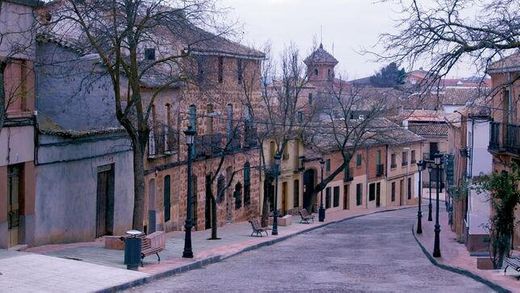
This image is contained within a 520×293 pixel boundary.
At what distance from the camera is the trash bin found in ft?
65.5

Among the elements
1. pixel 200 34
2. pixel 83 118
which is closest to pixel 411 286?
pixel 200 34

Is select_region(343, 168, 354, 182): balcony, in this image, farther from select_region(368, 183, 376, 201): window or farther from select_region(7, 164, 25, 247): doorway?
select_region(7, 164, 25, 247): doorway

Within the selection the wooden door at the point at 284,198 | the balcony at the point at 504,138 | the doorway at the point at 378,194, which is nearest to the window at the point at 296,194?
the wooden door at the point at 284,198

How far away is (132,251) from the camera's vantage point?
19969mm

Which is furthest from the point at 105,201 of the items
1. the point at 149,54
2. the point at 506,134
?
the point at 506,134

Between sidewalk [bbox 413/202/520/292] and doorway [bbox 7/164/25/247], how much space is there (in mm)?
11377

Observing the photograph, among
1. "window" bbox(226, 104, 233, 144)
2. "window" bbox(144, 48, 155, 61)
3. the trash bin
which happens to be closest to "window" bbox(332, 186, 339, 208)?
"window" bbox(226, 104, 233, 144)

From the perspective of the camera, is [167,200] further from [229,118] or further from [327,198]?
[327,198]

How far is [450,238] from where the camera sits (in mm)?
40312

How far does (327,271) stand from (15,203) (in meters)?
8.05

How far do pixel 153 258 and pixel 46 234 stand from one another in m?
3.08

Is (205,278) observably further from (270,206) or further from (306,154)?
(306,154)

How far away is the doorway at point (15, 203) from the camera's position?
22564mm

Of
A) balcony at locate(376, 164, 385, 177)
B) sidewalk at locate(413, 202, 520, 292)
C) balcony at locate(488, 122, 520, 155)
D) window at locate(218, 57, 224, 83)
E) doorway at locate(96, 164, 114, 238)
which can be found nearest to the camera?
sidewalk at locate(413, 202, 520, 292)
